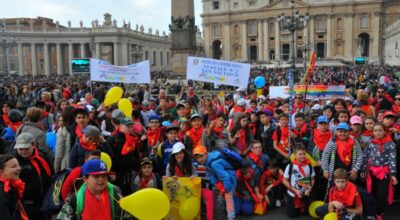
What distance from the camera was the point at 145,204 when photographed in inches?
133

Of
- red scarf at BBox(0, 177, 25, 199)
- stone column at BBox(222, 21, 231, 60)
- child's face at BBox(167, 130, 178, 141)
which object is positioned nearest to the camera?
red scarf at BBox(0, 177, 25, 199)

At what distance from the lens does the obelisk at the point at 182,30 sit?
67.6 ft

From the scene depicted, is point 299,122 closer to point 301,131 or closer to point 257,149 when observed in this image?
point 301,131

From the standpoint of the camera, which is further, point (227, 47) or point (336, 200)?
Answer: point (227, 47)

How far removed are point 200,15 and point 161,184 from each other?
298 feet

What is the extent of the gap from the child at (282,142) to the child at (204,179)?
1778 mm

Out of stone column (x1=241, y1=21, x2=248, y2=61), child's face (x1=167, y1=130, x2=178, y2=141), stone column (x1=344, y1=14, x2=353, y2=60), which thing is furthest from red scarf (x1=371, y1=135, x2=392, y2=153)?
stone column (x1=241, y1=21, x2=248, y2=61)

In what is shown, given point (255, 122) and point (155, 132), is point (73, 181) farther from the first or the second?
point (255, 122)

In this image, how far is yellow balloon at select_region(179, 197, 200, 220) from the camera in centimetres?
532

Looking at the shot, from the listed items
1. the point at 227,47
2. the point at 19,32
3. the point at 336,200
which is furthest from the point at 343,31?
the point at 336,200

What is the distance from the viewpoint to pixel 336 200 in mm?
5219

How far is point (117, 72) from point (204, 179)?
7391mm

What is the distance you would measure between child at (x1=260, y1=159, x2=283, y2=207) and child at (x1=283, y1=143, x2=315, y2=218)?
392 mm

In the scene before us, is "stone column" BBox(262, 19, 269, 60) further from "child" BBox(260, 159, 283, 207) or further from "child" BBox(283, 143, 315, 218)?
"child" BBox(283, 143, 315, 218)
